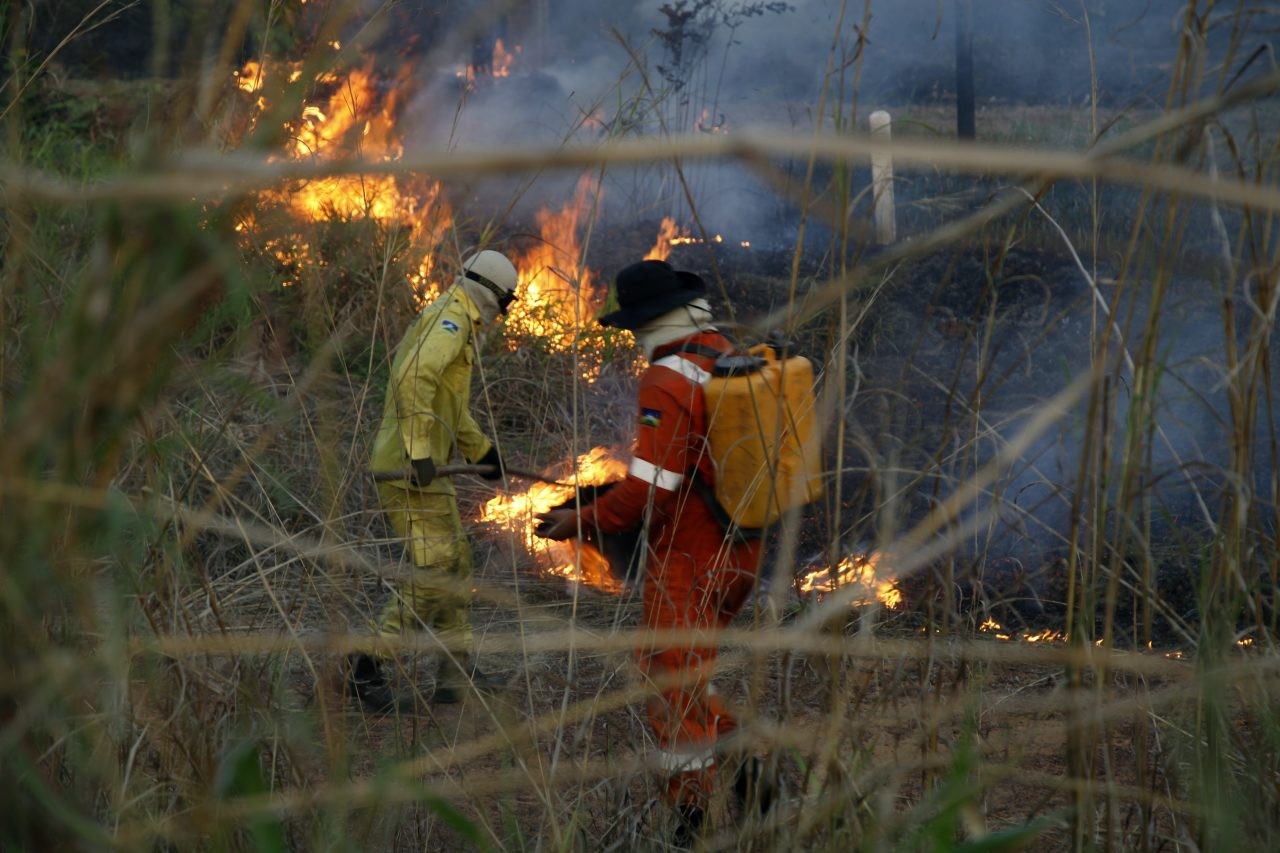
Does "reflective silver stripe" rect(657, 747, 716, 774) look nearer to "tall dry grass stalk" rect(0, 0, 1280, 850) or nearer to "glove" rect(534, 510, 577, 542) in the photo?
"tall dry grass stalk" rect(0, 0, 1280, 850)

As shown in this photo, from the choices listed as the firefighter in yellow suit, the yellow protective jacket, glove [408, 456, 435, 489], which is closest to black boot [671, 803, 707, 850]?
glove [408, 456, 435, 489]

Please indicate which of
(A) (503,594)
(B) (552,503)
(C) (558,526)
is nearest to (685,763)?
(A) (503,594)

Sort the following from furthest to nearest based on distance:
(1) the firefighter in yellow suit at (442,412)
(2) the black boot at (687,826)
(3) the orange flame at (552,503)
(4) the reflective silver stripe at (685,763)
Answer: (3) the orange flame at (552,503), (1) the firefighter in yellow suit at (442,412), (2) the black boot at (687,826), (4) the reflective silver stripe at (685,763)

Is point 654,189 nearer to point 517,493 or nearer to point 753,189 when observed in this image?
point 753,189

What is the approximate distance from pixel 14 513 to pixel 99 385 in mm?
178

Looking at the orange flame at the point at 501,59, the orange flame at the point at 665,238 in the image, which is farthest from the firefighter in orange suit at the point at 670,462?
the orange flame at the point at 501,59

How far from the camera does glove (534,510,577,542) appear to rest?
12.6ft

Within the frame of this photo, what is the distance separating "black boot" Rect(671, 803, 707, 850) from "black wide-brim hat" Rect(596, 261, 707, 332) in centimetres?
145

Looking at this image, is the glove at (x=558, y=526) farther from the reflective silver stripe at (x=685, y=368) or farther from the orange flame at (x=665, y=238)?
the orange flame at (x=665, y=238)

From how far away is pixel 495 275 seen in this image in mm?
5141

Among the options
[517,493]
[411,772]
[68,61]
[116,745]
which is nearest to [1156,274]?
[411,772]

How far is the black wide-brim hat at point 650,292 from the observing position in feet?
Answer: 12.4

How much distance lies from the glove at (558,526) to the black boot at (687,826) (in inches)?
38.9

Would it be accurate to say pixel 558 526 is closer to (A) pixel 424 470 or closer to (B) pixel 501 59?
(A) pixel 424 470
